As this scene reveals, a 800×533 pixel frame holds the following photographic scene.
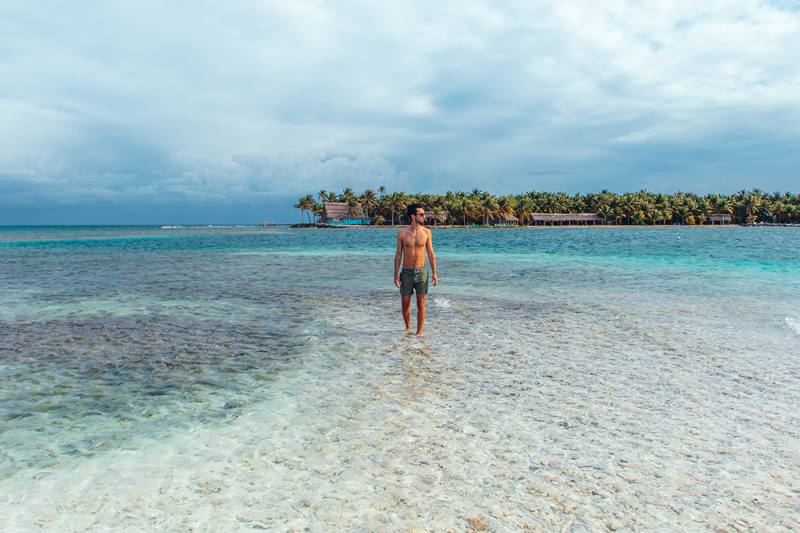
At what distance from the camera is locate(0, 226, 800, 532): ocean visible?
3.22 meters

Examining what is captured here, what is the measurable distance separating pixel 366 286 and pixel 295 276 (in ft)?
14.4

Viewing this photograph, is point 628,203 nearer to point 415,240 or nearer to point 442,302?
point 442,302

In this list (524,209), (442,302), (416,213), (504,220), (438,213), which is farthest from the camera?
(524,209)

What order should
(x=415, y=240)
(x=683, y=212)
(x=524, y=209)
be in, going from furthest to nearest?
(x=683, y=212)
(x=524, y=209)
(x=415, y=240)

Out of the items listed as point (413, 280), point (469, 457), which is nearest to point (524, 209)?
point (413, 280)

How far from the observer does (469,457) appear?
3.89 m

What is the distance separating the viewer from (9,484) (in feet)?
11.7

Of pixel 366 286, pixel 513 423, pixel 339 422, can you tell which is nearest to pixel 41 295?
pixel 366 286

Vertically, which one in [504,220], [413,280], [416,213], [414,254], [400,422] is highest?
[504,220]

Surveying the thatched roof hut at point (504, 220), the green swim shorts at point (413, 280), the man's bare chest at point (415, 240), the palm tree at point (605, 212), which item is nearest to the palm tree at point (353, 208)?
the thatched roof hut at point (504, 220)

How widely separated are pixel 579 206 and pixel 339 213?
64.3 meters

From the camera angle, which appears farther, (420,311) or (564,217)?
(564,217)

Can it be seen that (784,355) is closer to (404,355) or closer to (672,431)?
(672,431)

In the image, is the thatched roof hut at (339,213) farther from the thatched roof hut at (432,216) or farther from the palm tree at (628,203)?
the palm tree at (628,203)
